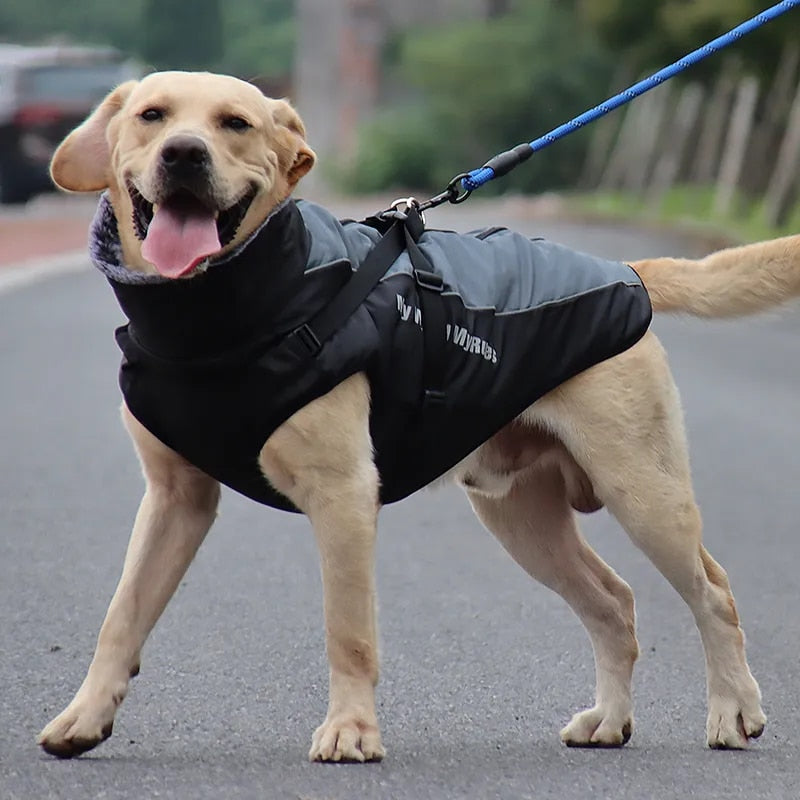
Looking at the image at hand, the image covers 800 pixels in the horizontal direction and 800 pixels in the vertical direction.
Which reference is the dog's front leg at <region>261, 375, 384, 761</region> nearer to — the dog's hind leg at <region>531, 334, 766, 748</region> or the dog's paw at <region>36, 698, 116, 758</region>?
the dog's paw at <region>36, 698, 116, 758</region>

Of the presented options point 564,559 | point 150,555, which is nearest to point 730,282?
point 564,559

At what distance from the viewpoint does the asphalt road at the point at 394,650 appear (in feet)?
15.3

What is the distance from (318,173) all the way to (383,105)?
8421 mm

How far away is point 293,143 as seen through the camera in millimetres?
5004

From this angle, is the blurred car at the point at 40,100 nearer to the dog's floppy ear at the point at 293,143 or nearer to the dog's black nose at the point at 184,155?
the dog's floppy ear at the point at 293,143

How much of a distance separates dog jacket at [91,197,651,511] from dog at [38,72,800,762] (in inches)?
2.1

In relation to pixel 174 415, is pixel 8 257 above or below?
below

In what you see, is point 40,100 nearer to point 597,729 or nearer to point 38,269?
point 38,269

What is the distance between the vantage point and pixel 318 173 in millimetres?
57531

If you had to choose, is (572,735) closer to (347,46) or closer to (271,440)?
(271,440)

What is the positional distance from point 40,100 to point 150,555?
1015 inches

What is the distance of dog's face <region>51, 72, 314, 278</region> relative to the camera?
4.69 m

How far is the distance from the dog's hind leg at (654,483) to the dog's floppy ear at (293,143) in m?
0.87

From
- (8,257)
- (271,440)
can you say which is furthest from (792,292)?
(8,257)
